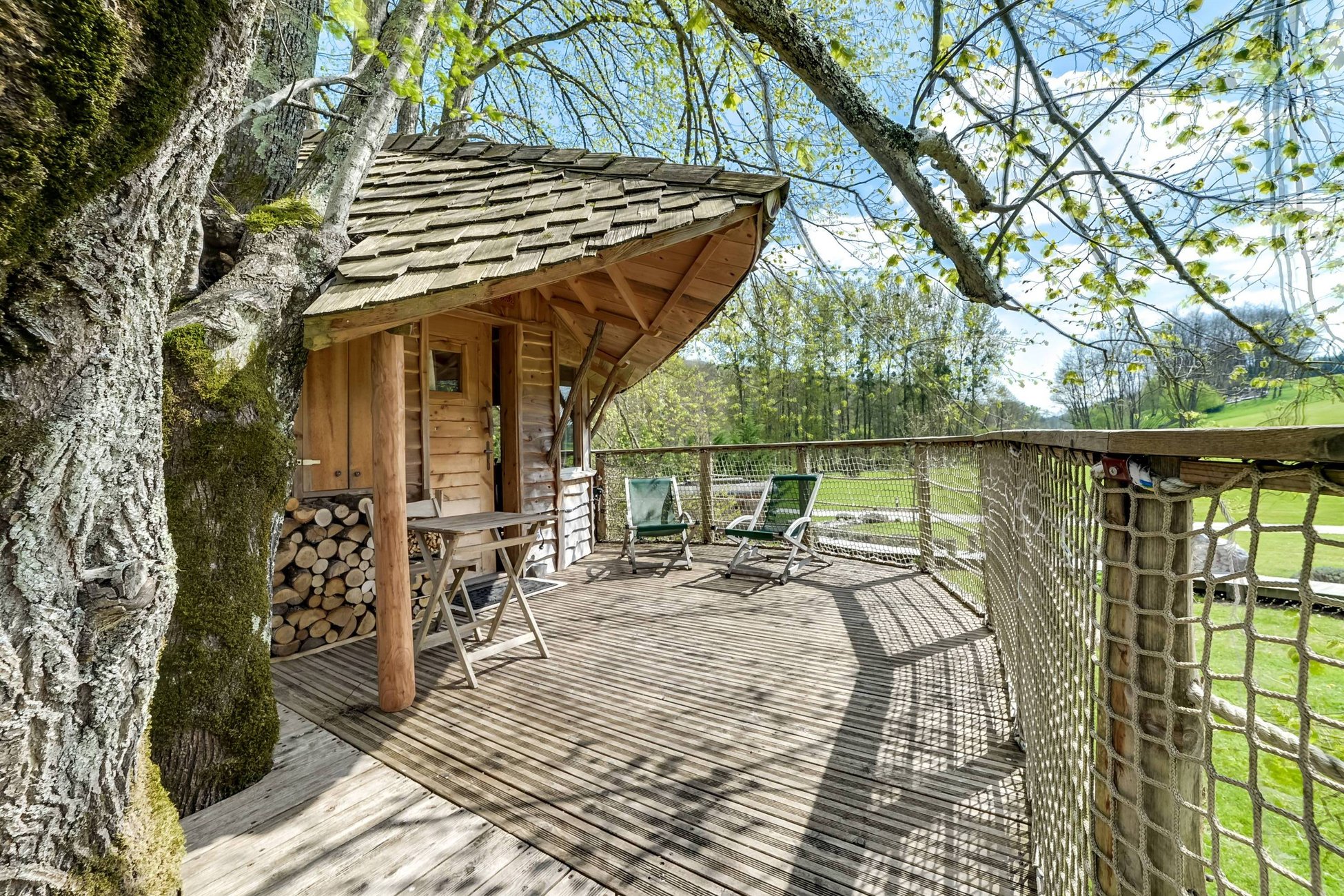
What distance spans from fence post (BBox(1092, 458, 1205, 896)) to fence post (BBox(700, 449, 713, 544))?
6.24 m

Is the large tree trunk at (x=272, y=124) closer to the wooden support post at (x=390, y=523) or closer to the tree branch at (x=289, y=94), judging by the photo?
the tree branch at (x=289, y=94)

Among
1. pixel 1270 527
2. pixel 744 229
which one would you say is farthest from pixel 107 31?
pixel 744 229

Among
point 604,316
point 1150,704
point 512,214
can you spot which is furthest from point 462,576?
point 1150,704

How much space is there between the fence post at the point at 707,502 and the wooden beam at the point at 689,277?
2.75m

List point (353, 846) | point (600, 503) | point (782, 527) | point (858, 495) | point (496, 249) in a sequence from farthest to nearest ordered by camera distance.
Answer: point (600, 503)
point (858, 495)
point (782, 527)
point (496, 249)
point (353, 846)

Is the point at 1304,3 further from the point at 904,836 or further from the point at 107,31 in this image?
the point at 107,31

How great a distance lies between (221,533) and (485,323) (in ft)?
10.7

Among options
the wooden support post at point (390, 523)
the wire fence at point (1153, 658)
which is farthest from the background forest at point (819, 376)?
the wooden support post at point (390, 523)

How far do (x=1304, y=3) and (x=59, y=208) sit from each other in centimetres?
440

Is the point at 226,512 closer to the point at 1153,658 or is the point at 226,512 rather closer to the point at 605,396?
the point at 1153,658

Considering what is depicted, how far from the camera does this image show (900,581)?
5230mm

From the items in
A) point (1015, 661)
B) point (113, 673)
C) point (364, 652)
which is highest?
point (113, 673)

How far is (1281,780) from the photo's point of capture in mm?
1604

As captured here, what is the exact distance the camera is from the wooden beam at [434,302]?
2543 millimetres
